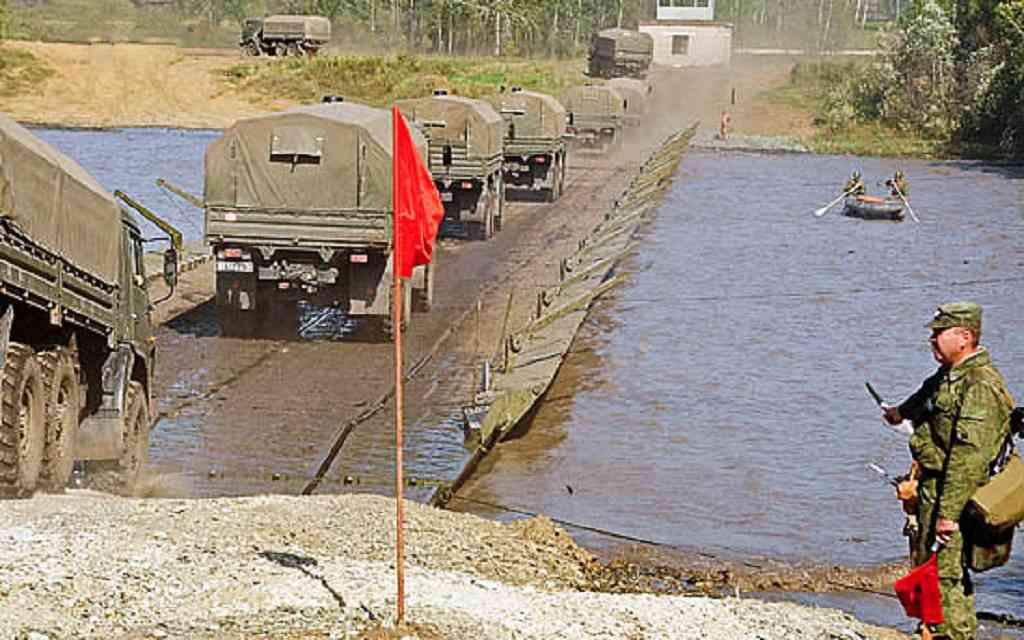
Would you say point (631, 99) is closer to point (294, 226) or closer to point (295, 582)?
point (294, 226)

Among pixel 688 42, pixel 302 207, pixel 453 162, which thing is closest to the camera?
pixel 302 207

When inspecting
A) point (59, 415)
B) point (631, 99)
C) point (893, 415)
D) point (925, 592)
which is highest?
point (893, 415)

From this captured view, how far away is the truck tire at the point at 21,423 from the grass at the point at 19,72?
60.9 metres

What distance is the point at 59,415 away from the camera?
12.2 meters

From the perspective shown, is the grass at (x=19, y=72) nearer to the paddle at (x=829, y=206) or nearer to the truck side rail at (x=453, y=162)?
the paddle at (x=829, y=206)

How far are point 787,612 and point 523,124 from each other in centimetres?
2715

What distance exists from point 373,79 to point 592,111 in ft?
70.5

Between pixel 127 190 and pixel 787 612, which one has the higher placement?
pixel 787 612

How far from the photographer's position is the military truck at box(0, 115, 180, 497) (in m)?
11.1

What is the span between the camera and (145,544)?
Answer: 32.1 feet

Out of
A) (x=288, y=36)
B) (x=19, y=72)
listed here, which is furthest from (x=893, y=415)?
(x=288, y=36)

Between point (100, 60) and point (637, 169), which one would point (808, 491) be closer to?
point (637, 169)

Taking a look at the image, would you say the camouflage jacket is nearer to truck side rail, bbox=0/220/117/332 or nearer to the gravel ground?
the gravel ground

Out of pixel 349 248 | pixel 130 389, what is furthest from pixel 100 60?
pixel 130 389
